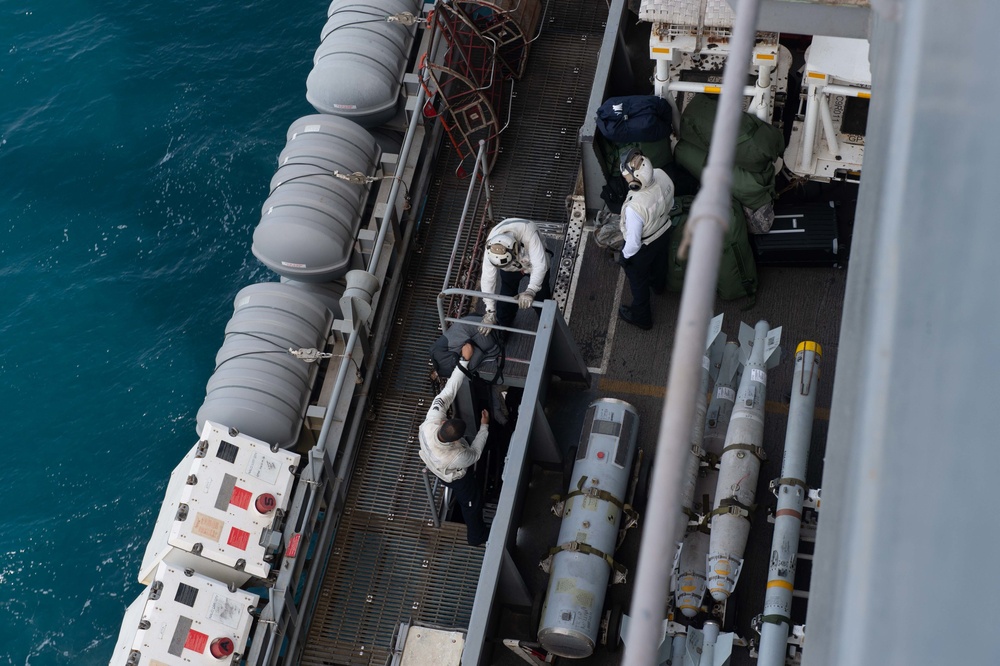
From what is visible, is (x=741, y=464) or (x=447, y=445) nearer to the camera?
(x=741, y=464)

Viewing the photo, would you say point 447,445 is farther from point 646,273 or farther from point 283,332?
point 283,332

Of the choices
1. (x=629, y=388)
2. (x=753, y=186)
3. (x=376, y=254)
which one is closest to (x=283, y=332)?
(x=376, y=254)

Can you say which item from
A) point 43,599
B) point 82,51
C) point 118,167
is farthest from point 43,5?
point 43,599

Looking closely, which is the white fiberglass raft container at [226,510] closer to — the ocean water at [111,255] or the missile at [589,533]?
the missile at [589,533]

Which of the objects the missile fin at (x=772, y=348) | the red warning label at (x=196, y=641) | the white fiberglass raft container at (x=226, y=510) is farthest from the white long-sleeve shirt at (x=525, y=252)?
the red warning label at (x=196, y=641)

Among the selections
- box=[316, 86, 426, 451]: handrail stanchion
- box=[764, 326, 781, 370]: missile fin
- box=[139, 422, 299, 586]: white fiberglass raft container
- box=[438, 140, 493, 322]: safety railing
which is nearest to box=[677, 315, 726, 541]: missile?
box=[764, 326, 781, 370]: missile fin
